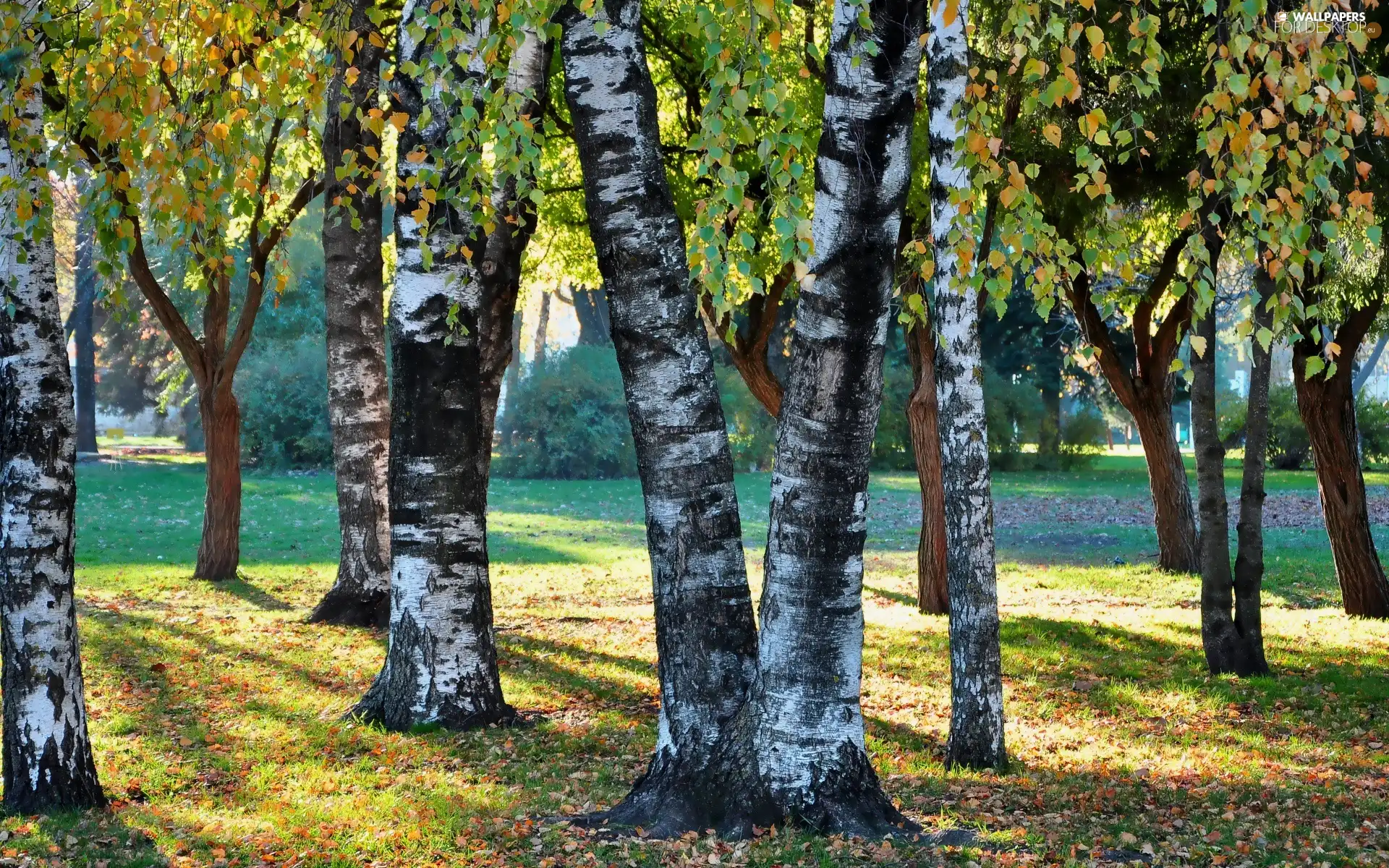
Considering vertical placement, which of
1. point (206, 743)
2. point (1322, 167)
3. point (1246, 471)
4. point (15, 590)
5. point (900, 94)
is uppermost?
point (900, 94)

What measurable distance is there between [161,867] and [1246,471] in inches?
284

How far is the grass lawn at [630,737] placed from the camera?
518 cm

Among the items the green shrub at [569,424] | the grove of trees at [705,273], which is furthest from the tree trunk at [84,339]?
the grove of trees at [705,273]

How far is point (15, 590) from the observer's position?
5.19m

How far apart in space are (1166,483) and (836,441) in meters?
10.9

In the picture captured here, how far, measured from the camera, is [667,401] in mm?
5016

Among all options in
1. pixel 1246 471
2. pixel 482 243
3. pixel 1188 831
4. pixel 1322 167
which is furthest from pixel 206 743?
pixel 1246 471

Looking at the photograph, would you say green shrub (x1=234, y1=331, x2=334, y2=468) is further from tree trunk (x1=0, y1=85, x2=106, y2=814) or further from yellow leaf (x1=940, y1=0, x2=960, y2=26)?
yellow leaf (x1=940, y1=0, x2=960, y2=26)

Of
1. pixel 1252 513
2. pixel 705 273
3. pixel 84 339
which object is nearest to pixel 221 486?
pixel 1252 513

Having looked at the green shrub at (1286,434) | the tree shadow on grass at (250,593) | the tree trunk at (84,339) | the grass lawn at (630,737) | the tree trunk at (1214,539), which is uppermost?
the tree trunk at (84,339)

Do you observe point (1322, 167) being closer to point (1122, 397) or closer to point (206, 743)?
point (206, 743)

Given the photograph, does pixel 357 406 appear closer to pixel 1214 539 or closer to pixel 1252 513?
pixel 1214 539

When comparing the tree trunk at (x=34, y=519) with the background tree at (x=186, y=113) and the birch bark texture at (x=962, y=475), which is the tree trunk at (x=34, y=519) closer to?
the background tree at (x=186, y=113)

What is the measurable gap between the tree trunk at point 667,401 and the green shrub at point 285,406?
27.1 meters
